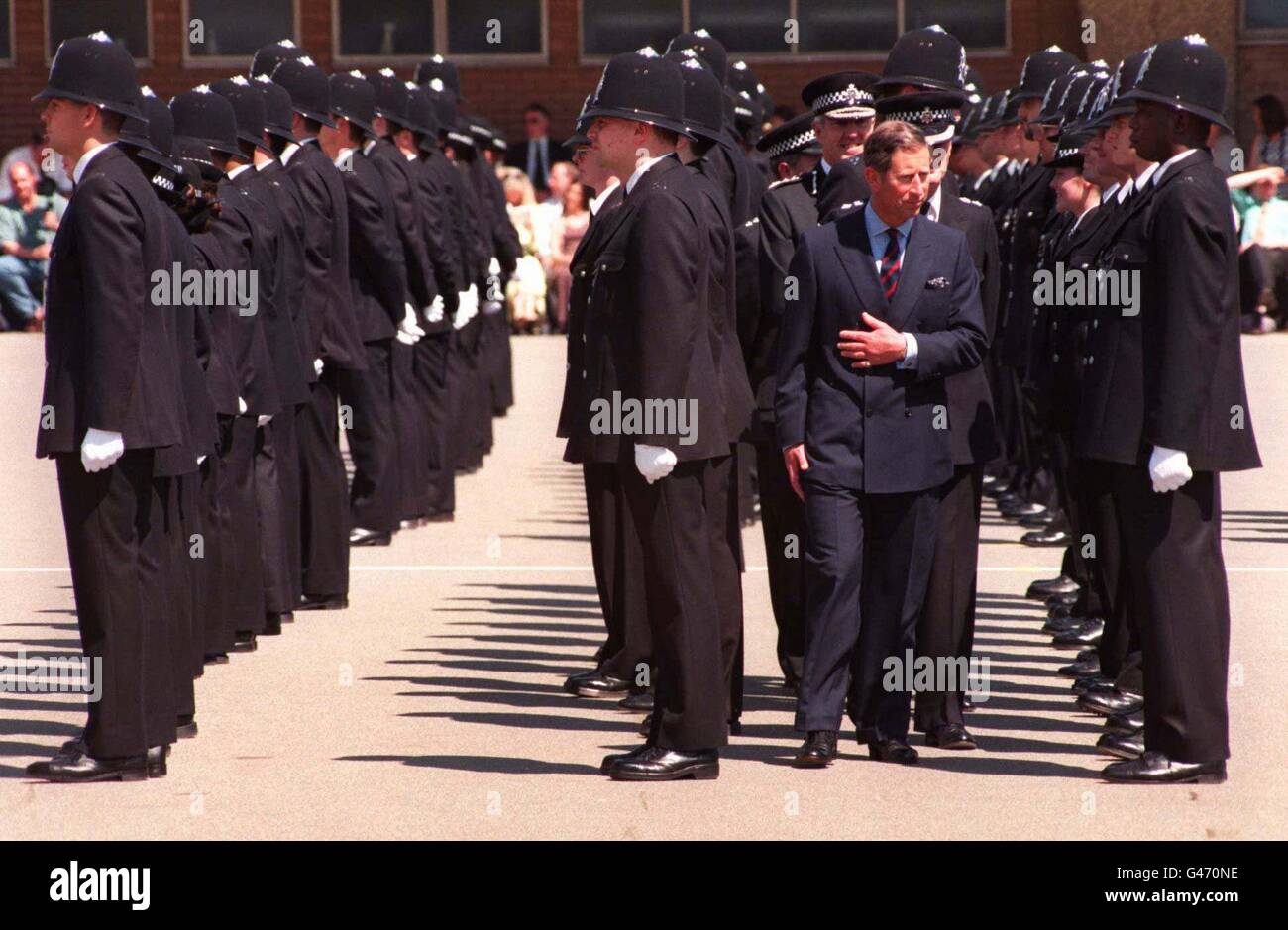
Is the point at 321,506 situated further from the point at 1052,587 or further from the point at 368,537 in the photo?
the point at 1052,587

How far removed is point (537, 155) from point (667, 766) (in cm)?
1989

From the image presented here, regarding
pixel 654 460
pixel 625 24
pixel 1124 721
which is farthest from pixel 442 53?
pixel 654 460

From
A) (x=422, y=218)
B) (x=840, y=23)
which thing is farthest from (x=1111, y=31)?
(x=422, y=218)

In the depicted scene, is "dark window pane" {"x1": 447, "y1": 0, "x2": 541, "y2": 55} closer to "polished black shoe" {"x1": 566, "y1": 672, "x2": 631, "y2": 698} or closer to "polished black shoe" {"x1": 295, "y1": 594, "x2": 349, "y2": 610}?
"polished black shoe" {"x1": 295, "y1": 594, "x2": 349, "y2": 610}

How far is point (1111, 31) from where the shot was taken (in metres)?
26.7

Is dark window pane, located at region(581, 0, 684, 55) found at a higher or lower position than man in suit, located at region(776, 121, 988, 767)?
higher

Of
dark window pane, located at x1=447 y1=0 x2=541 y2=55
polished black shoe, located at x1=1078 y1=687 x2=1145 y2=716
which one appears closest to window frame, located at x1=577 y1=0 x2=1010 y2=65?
dark window pane, located at x1=447 y1=0 x2=541 y2=55

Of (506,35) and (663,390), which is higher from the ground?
(506,35)

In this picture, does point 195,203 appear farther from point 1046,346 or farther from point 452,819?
point 1046,346

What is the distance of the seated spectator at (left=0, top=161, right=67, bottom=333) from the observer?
24.0 metres

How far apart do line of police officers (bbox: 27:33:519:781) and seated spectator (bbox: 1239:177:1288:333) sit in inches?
328

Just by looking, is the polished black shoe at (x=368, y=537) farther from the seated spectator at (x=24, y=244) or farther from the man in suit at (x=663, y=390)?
the seated spectator at (x=24, y=244)

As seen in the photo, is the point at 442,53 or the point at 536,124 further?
the point at 442,53

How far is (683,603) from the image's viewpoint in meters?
7.04
